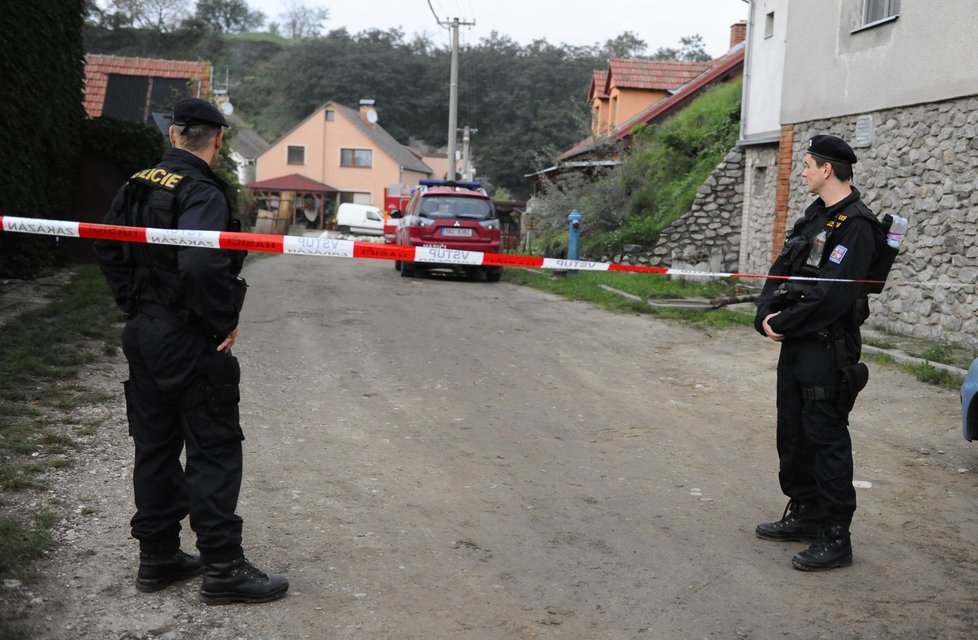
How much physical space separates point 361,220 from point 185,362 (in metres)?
49.7

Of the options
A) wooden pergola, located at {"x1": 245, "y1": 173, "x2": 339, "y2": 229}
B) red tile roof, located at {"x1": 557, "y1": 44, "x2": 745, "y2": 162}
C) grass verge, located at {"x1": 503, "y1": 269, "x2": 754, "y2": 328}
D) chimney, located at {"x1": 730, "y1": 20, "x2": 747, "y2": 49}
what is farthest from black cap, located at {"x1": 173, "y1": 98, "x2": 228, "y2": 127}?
wooden pergola, located at {"x1": 245, "y1": 173, "x2": 339, "y2": 229}

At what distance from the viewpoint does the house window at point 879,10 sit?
12.6m

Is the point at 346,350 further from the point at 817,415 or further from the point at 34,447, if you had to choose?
the point at 817,415

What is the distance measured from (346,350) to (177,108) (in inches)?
241

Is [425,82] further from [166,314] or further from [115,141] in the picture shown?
[166,314]

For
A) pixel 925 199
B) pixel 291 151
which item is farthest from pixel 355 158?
pixel 925 199

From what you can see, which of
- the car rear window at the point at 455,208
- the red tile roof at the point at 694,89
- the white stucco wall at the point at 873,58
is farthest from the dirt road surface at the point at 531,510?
the red tile roof at the point at 694,89

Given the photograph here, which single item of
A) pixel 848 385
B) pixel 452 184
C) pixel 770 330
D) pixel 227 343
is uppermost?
pixel 452 184

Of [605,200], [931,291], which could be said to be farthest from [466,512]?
[605,200]

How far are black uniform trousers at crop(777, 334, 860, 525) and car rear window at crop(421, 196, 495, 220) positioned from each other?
14.0m

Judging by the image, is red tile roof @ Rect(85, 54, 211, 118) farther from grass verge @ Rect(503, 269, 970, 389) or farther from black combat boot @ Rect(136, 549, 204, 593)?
black combat boot @ Rect(136, 549, 204, 593)

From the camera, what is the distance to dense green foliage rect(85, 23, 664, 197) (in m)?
75.0

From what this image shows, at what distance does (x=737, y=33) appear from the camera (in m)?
33.1

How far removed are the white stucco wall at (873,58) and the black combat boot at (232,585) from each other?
1019 cm
